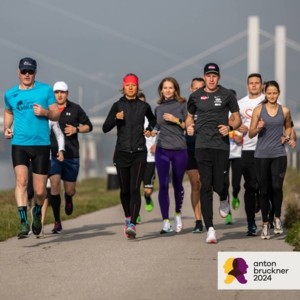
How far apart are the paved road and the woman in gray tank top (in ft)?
2.05

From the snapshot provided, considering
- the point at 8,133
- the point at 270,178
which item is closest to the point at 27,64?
the point at 8,133

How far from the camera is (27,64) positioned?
35.6 ft

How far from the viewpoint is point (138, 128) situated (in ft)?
38.4

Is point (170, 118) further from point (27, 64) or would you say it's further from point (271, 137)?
point (27, 64)

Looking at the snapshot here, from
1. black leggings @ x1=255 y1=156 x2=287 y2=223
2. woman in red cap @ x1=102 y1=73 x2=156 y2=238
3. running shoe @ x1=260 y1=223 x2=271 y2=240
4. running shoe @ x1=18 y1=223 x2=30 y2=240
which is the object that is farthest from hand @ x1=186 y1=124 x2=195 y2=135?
running shoe @ x1=18 y1=223 x2=30 y2=240

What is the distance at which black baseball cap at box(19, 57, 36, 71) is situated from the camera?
10837 mm

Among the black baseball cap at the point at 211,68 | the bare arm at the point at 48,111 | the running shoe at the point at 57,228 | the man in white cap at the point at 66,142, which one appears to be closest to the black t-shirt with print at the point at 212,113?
the black baseball cap at the point at 211,68

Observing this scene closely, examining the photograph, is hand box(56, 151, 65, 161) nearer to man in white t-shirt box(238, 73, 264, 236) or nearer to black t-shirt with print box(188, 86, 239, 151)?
black t-shirt with print box(188, 86, 239, 151)

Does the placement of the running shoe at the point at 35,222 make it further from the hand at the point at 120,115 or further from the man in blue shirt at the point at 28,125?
the hand at the point at 120,115

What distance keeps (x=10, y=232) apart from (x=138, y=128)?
1.87 metres

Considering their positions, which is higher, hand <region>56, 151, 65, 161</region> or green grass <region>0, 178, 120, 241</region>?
hand <region>56, 151, 65, 161</region>

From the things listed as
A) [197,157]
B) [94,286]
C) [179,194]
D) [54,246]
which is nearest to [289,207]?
[179,194]

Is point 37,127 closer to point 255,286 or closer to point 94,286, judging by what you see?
point 94,286

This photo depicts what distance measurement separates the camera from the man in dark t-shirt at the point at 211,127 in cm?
1133
